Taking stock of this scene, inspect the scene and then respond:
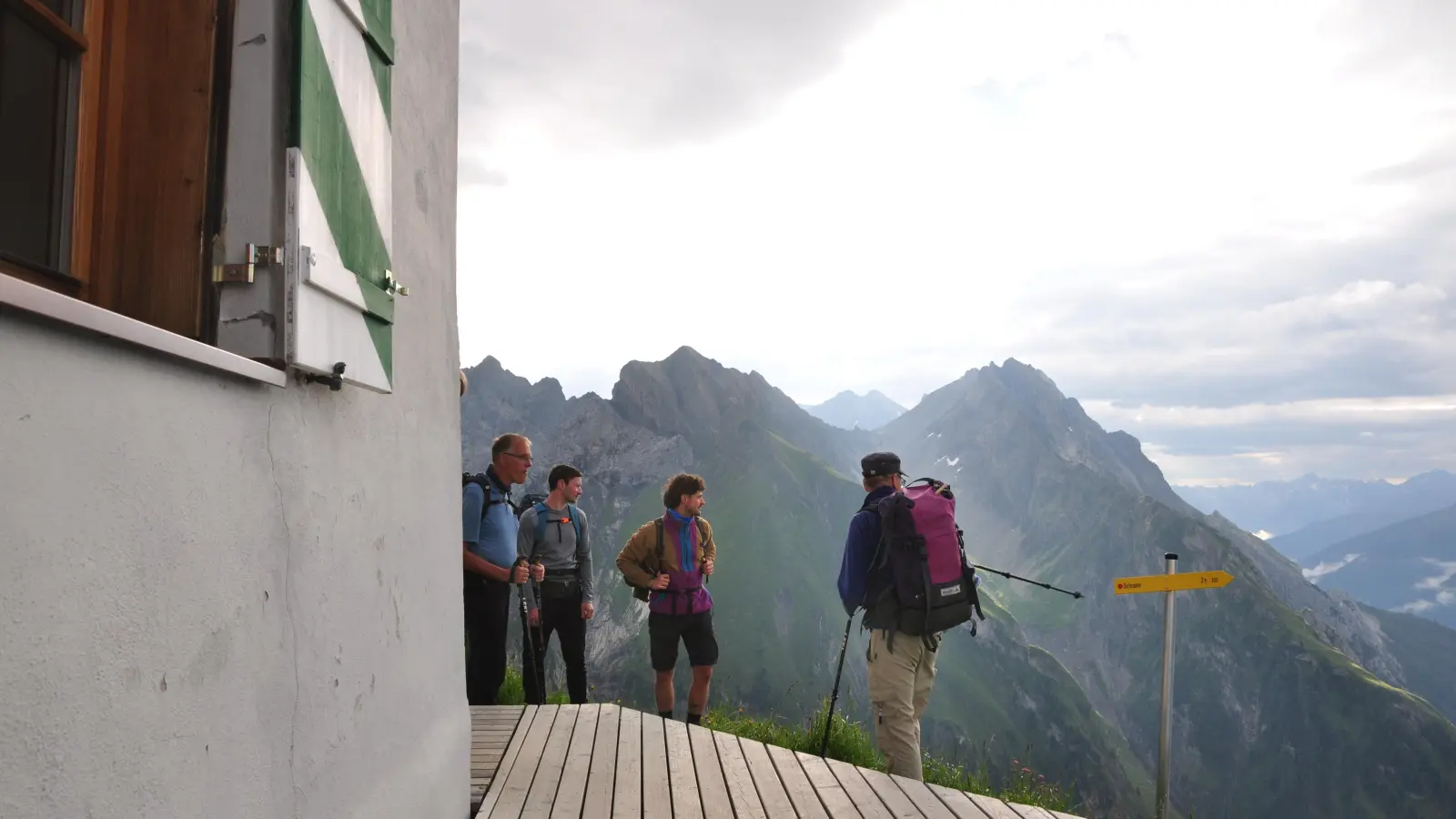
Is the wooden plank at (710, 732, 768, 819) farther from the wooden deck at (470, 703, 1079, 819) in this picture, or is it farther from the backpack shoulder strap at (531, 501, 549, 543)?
the backpack shoulder strap at (531, 501, 549, 543)

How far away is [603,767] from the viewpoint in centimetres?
502

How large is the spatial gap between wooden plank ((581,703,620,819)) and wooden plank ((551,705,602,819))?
0.03m

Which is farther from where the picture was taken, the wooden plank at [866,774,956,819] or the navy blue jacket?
the navy blue jacket

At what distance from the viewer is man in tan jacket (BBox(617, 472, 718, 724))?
7.70 m

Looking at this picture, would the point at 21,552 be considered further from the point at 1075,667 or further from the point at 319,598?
the point at 1075,667

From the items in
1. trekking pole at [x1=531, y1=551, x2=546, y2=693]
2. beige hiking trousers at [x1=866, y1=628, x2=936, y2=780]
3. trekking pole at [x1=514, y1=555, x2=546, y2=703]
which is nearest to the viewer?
beige hiking trousers at [x1=866, y1=628, x2=936, y2=780]

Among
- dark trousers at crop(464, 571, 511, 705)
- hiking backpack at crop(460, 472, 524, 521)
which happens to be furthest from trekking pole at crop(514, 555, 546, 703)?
hiking backpack at crop(460, 472, 524, 521)

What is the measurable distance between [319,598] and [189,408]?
2.76 ft

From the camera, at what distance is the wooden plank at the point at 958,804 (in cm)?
455

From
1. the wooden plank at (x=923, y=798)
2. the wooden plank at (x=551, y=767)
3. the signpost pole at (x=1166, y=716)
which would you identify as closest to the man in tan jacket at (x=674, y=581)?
the wooden plank at (x=551, y=767)

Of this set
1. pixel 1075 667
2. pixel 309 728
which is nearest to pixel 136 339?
pixel 309 728

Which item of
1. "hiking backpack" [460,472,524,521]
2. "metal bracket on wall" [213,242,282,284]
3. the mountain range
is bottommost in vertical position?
the mountain range

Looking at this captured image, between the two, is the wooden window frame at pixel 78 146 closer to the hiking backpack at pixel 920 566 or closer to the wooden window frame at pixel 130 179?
the wooden window frame at pixel 130 179

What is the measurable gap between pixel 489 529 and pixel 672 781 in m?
3.01
